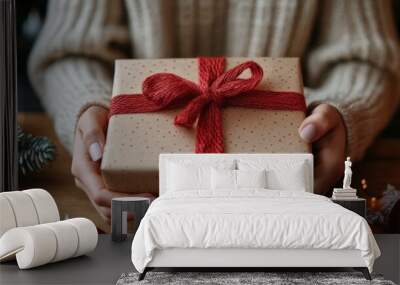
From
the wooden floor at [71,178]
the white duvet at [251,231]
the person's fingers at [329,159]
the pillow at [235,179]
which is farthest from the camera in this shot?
the wooden floor at [71,178]

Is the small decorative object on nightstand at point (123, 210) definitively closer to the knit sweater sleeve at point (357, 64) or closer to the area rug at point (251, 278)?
the area rug at point (251, 278)

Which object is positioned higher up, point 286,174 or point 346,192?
point 286,174

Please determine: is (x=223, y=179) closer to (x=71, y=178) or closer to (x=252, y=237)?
(x=252, y=237)

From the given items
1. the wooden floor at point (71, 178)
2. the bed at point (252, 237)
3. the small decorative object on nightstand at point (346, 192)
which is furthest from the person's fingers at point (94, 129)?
the small decorative object on nightstand at point (346, 192)

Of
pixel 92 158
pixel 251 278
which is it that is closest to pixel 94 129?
pixel 92 158

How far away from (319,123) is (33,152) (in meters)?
2.14

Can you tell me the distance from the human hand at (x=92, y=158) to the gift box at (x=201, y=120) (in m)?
0.18

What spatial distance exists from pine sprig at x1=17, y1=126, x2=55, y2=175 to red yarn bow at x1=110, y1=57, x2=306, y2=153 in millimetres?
816

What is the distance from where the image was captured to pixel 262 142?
4.69 metres

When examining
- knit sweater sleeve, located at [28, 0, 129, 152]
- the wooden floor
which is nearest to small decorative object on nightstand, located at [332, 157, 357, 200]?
the wooden floor

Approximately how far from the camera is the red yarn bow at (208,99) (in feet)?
15.4

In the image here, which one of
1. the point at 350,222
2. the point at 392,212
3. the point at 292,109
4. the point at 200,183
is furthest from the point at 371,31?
the point at 350,222

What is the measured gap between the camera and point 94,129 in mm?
4965

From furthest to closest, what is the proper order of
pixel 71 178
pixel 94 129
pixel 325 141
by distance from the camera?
pixel 71 178 → pixel 94 129 → pixel 325 141
